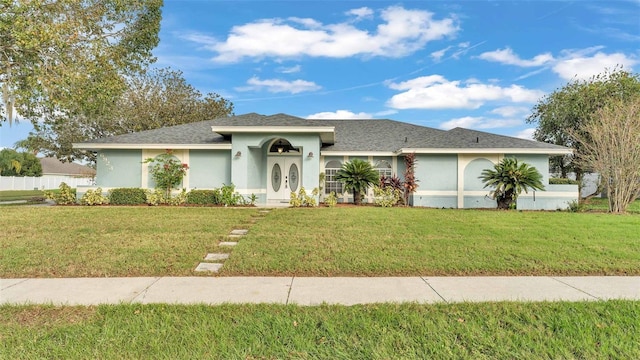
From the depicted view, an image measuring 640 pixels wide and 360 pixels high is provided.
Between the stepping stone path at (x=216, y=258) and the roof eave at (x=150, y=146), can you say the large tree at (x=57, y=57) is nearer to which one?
the roof eave at (x=150, y=146)

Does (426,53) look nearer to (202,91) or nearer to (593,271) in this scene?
(593,271)

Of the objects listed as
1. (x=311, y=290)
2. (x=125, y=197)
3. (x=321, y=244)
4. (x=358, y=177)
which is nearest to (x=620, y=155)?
(x=358, y=177)

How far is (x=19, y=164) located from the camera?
4634 cm

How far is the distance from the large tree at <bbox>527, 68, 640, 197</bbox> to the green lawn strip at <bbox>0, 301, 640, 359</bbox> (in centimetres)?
1979

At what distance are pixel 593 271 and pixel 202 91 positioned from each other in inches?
1091

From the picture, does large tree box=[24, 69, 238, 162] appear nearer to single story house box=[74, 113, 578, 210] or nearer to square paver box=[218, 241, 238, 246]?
single story house box=[74, 113, 578, 210]

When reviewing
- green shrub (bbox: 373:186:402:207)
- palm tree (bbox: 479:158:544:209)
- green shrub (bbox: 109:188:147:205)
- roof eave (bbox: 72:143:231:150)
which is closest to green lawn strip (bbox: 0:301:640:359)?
palm tree (bbox: 479:158:544:209)

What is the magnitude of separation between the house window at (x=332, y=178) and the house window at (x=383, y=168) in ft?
6.00

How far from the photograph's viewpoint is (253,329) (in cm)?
352

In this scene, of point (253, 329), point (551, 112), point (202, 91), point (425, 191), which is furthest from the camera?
point (202, 91)

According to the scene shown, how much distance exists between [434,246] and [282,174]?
34.9 feet

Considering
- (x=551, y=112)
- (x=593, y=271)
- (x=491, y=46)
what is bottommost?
(x=593, y=271)

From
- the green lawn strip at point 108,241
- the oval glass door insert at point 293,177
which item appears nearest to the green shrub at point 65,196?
the green lawn strip at point 108,241

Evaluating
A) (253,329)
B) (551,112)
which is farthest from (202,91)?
(253,329)
